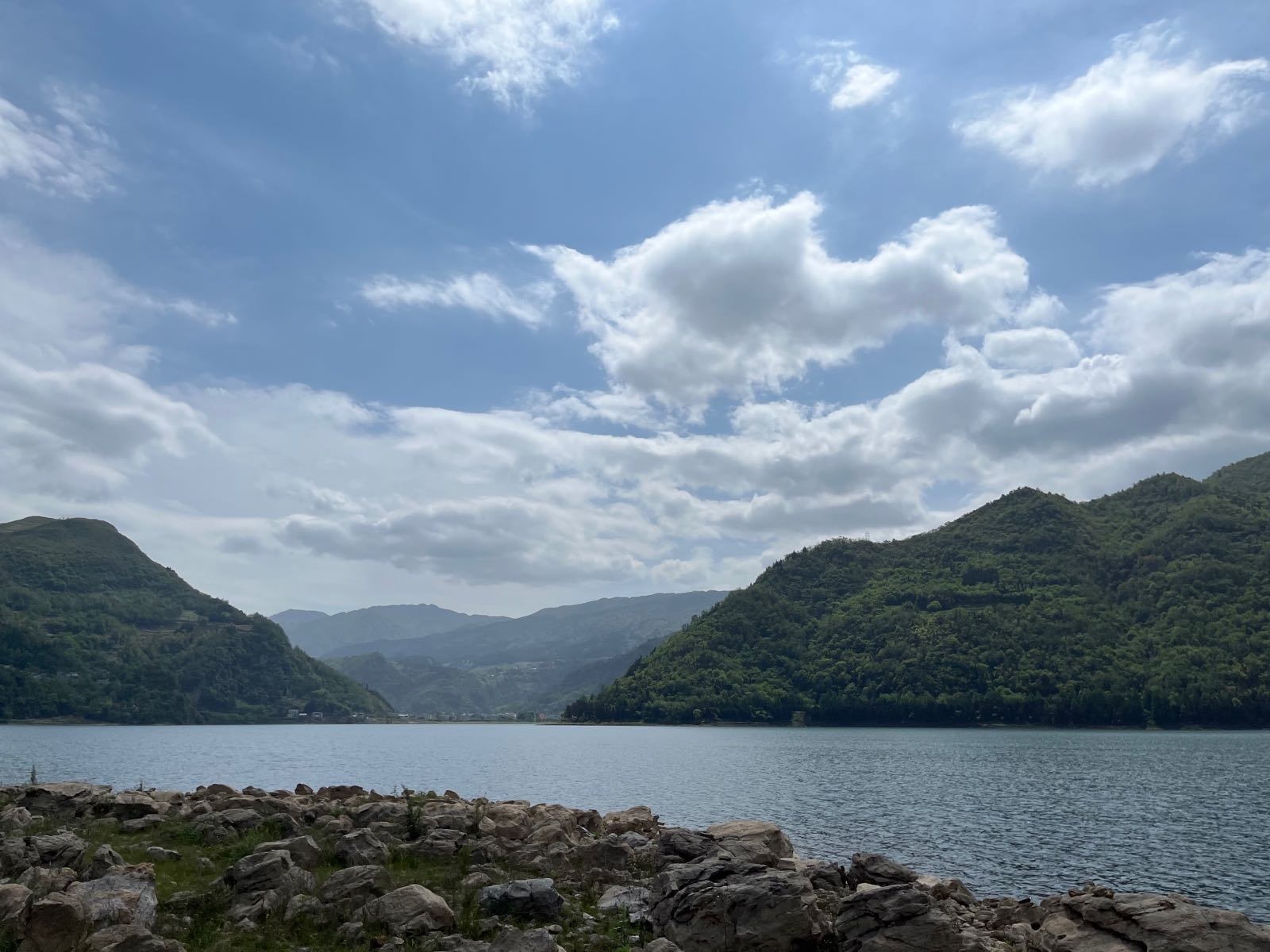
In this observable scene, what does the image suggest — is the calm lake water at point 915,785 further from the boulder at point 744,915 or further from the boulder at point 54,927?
the boulder at point 54,927

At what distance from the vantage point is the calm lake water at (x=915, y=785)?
141ft

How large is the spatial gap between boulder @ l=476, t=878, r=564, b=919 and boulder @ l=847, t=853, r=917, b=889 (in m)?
8.27

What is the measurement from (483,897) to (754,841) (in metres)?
9.66

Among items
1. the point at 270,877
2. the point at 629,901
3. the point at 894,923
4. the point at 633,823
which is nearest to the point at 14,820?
the point at 270,877

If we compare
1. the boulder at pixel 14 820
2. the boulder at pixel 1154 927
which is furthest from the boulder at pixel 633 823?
the boulder at pixel 14 820

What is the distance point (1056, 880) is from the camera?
3800 centimetres

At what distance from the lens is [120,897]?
1800 cm

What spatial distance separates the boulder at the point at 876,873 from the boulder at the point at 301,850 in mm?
14288

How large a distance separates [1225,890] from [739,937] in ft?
98.2

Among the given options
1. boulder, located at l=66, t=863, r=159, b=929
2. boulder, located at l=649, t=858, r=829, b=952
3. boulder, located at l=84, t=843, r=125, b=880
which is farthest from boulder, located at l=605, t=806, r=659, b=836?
boulder, located at l=66, t=863, r=159, b=929

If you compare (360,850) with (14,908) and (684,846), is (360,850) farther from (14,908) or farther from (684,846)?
(684,846)

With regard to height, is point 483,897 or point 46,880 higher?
point 46,880

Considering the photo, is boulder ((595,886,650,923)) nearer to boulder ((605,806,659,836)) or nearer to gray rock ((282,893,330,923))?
gray rock ((282,893,330,923))

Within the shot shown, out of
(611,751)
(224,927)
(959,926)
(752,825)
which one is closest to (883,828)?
(752,825)
